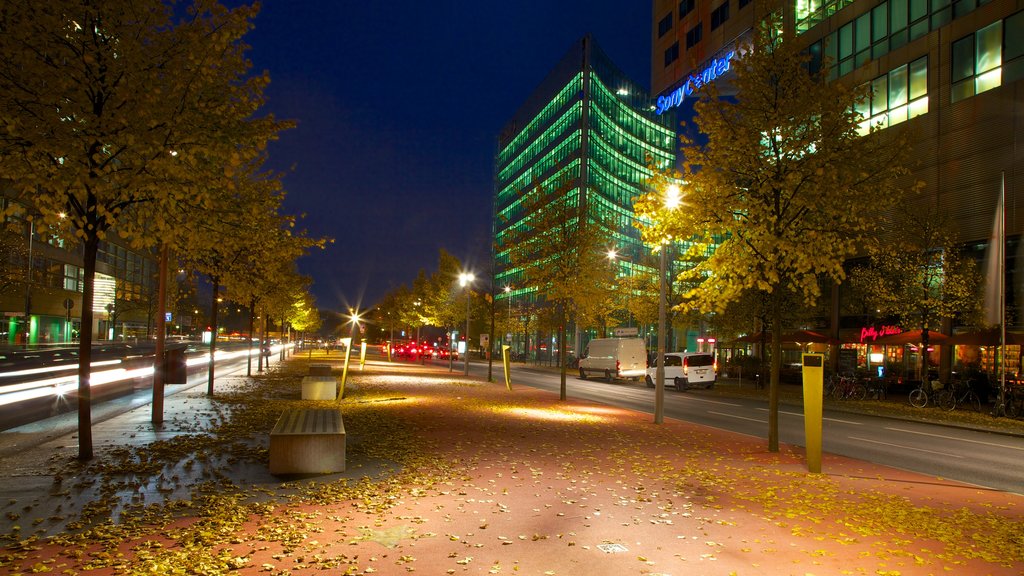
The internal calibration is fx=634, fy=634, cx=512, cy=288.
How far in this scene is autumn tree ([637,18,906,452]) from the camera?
11008 mm

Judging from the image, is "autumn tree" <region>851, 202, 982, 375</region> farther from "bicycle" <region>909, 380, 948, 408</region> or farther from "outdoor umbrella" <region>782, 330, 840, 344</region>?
"outdoor umbrella" <region>782, 330, 840, 344</region>

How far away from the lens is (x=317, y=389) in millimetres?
19000

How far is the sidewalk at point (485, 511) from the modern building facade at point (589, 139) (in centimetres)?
5358

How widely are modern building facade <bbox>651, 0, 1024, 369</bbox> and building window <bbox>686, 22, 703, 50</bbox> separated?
1568 cm

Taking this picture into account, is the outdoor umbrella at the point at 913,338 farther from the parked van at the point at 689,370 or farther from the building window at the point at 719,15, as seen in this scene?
the building window at the point at 719,15

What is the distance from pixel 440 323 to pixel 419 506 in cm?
5136

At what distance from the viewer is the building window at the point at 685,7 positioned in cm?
5212

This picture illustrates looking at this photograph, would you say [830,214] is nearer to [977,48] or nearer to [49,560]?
[49,560]

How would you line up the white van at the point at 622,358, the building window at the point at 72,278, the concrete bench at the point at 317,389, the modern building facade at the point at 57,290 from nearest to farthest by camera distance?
the concrete bench at the point at 317,389, the white van at the point at 622,358, the modern building facade at the point at 57,290, the building window at the point at 72,278

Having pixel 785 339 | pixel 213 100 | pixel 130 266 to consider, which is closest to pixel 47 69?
pixel 213 100

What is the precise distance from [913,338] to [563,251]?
1707cm

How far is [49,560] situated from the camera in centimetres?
502

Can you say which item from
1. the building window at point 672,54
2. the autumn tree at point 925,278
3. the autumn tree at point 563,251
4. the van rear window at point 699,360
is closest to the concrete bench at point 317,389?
the autumn tree at point 563,251

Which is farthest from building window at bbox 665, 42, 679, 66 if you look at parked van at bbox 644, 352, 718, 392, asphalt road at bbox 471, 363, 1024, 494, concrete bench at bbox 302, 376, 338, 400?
concrete bench at bbox 302, 376, 338, 400
